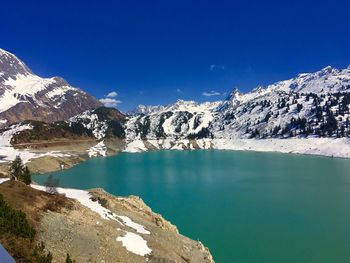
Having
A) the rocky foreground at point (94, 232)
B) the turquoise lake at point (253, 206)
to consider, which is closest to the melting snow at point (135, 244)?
the rocky foreground at point (94, 232)

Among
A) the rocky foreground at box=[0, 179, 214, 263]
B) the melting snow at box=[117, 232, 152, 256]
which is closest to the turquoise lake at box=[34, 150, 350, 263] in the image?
the rocky foreground at box=[0, 179, 214, 263]

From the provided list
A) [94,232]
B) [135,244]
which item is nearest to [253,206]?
[135,244]

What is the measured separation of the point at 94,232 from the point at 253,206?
153ft

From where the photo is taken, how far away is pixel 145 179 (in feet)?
405

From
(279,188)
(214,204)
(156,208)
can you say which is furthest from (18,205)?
(279,188)

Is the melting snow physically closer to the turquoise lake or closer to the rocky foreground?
the rocky foreground

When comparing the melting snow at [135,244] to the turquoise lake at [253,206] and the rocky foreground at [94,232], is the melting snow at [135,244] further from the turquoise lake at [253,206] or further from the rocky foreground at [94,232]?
the turquoise lake at [253,206]

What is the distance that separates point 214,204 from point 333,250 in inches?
1258

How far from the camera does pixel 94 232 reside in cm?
3675

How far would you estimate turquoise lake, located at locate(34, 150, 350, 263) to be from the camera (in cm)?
5109

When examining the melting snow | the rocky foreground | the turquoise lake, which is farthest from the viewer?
the turquoise lake

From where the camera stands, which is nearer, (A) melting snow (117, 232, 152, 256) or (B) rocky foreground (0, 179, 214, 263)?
(B) rocky foreground (0, 179, 214, 263)

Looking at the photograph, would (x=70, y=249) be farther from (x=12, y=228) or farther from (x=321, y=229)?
(x=321, y=229)

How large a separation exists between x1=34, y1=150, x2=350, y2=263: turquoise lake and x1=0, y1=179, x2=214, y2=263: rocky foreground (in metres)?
9.59
